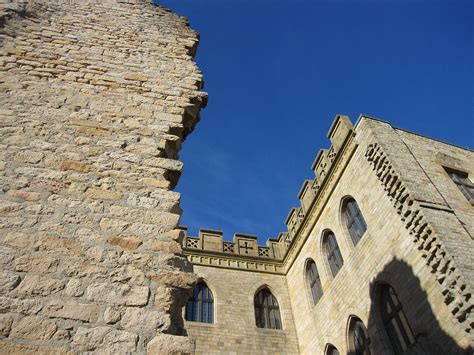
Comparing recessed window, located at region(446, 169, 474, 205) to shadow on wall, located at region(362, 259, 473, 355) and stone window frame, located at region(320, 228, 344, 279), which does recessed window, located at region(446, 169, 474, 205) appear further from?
stone window frame, located at region(320, 228, 344, 279)

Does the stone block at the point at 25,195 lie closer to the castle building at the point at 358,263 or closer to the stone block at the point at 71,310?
the stone block at the point at 71,310

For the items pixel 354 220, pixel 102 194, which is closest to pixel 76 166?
pixel 102 194

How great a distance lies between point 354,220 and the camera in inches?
448

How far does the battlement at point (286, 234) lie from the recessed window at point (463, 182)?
3.36 metres

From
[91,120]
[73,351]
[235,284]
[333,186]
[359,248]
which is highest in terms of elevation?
[333,186]

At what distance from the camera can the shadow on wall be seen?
7285mm

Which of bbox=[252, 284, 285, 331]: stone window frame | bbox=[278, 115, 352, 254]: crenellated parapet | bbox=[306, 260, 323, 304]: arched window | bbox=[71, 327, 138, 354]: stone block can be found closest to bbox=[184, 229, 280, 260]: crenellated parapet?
bbox=[278, 115, 352, 254]: crenellated parapet

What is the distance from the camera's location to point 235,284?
1419cm

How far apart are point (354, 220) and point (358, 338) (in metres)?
3.21

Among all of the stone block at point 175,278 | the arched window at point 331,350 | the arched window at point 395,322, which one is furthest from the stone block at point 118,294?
the arched window at point 331,350

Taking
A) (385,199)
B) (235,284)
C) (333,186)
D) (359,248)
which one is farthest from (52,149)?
(235,284)

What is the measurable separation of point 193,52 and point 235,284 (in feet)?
33.3

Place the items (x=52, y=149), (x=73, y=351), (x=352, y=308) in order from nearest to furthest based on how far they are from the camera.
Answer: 1. (x=73, y=351)
2. (x=52, y=149)
3. (x=352, y=308)

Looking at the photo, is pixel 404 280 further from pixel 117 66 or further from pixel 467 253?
pixel 117 66
